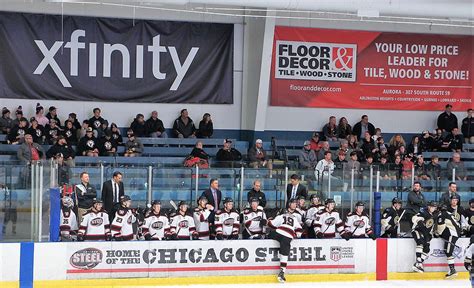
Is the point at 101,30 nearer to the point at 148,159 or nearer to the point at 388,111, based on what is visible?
the point at 148,159

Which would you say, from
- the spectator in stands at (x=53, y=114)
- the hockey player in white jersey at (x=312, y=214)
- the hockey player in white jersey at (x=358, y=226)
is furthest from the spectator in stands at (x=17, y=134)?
the hockey player in white jersey at (x=358, y=226)

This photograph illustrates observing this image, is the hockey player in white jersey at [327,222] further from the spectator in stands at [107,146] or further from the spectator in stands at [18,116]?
the spectator in stands at [18,116]

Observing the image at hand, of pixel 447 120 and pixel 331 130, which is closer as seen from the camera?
pixel 331 130

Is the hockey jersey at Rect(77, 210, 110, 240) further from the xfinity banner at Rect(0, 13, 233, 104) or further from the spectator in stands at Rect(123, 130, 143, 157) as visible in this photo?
the xfinity banner at Rect(0, 13, 233, 104)

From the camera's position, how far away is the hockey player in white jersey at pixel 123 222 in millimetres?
15766

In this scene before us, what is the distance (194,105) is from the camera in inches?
882

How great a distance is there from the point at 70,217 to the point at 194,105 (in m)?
7.08

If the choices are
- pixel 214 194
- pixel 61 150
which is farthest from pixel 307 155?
pixel 61 150

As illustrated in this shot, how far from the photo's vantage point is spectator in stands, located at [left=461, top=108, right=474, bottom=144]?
76.5 ft

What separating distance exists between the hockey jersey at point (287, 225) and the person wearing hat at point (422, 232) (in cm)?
190

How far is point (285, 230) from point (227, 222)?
0.91m

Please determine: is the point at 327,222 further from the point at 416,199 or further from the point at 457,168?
the point at 457,168

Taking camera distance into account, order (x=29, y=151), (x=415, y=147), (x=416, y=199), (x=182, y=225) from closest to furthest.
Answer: (x=182, y=225), (x=416, y=199), (x=29, y=151), (x=415, y=147)

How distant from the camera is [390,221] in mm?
17141
